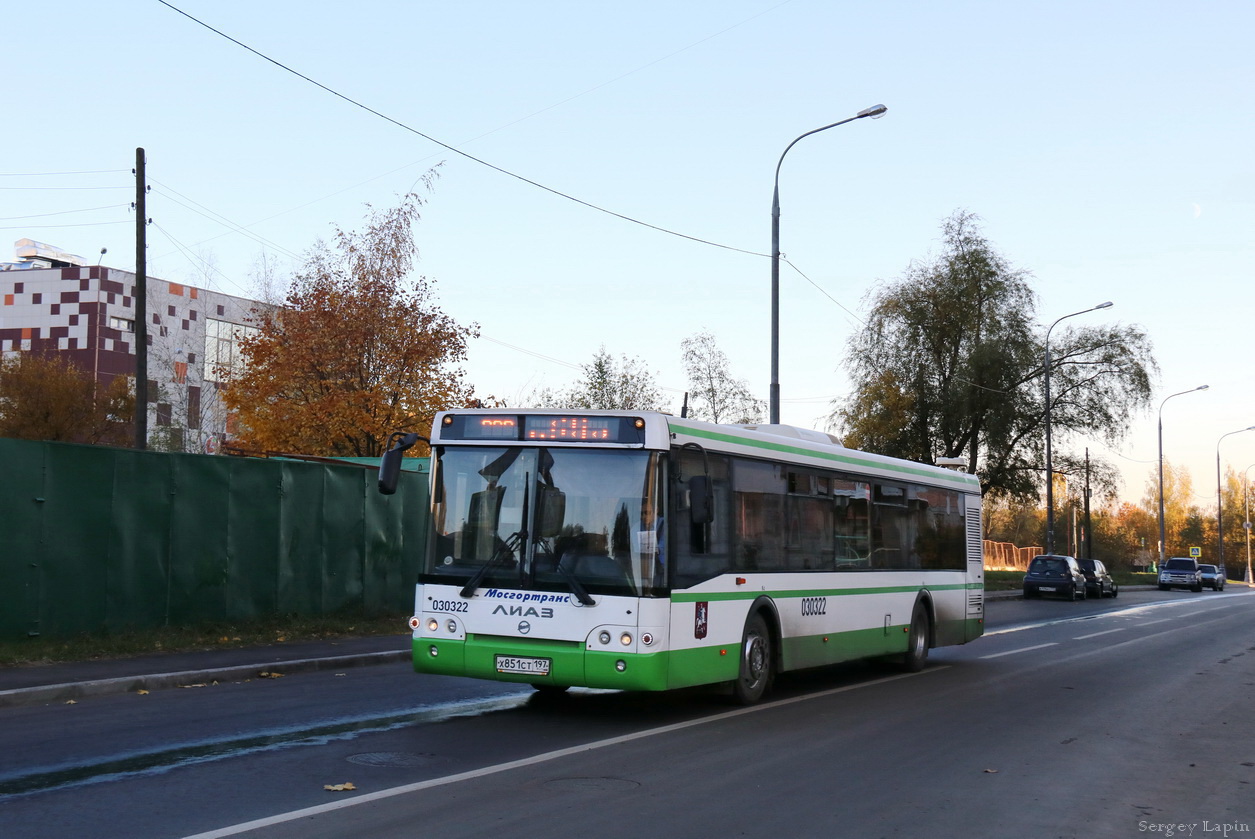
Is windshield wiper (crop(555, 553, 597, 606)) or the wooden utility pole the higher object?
the wooden utility pole

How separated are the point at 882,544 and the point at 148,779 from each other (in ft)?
31.7

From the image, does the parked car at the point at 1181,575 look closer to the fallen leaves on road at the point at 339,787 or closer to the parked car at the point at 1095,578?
the parked car at the point at 1095,578

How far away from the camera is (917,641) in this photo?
53.4ft

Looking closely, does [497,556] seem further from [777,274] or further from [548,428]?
[777,274]

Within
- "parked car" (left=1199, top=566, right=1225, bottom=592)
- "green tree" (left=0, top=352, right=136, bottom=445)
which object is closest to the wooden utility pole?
"green tree" (left=0, top=352, right=136, bottom=445)

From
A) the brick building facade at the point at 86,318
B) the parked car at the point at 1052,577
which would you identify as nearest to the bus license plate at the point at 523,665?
the parked car at the point at 1052,577

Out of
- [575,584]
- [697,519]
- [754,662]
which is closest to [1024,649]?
[754,662]

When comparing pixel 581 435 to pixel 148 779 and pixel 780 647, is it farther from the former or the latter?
pixel 148 779

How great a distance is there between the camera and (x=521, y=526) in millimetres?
10594

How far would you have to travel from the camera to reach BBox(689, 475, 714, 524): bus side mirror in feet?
34.1

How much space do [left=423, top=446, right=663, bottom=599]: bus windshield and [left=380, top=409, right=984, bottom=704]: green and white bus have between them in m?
0.01

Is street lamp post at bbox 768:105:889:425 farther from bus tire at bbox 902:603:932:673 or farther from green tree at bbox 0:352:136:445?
green tree at bbox 0:352:136:445

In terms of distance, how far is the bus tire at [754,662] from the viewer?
38.5 feet

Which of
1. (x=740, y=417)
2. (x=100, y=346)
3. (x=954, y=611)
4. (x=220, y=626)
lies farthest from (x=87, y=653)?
(x=100, y=346)
